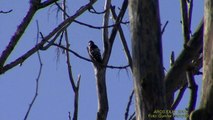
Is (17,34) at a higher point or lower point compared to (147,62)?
higher

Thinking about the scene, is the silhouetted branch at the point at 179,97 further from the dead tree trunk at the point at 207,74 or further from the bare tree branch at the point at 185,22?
the dead tree trunk at the point at 207,74

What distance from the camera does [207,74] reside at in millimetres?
2986

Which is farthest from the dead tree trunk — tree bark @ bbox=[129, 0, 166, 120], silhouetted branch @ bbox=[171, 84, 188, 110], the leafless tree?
silhouetted branch @ bbox=[171, 84, 188, 110]

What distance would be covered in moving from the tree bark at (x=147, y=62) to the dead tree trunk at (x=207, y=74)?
44 cm

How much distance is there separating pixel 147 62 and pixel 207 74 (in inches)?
20.6

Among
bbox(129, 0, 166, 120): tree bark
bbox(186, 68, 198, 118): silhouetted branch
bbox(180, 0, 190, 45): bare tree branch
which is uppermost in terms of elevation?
bbox(180, 0, 190, 45): bare tree branch

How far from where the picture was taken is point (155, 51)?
11.4 feet

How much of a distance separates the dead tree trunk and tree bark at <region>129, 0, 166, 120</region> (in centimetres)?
44

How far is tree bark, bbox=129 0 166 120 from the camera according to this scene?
11.2 feet

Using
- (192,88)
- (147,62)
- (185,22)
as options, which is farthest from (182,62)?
(192,88)

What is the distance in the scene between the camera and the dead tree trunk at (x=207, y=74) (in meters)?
2.91

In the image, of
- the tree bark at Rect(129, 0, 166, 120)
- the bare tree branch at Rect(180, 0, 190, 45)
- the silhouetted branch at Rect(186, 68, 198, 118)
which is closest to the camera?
the silhouetted branch at Rect(186, 68, 198, 118)

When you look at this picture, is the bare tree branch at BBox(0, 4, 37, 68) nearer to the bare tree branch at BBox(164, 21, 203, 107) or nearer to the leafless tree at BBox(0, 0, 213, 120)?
the leafless tree at BBox(0, 0, 213, 120)

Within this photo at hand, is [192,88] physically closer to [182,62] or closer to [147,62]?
[147,62]
